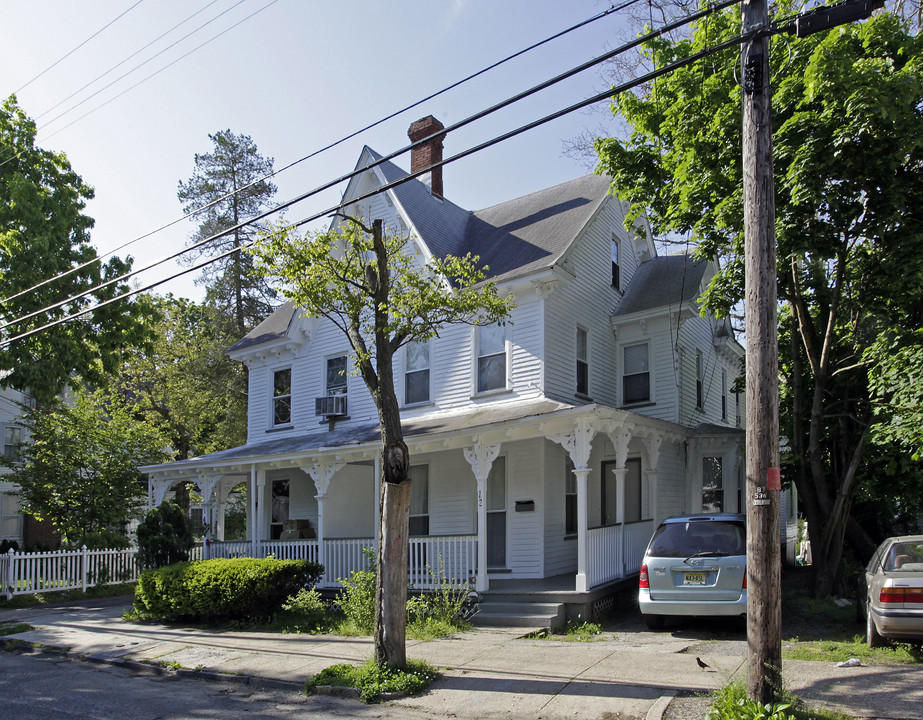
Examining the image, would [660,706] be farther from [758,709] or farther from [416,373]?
[416,373]

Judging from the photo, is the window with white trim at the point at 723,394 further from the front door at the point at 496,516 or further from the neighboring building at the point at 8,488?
the neighboring building at the point at 8,488

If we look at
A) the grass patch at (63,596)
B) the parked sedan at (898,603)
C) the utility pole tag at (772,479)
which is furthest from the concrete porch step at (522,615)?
the grass patch at (63,596)

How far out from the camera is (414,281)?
988 centimetres

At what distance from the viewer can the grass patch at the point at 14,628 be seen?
1372cm

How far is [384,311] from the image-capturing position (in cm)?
962

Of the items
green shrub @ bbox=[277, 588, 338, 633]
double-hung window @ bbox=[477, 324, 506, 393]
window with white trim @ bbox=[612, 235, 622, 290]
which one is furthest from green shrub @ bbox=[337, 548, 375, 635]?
window with white trim @ bbox=[612, 235, 622, 290]

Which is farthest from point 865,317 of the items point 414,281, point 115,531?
point 115,531

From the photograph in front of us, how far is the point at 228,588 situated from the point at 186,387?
61.5 ft

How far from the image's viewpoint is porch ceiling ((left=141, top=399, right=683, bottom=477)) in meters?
13.2

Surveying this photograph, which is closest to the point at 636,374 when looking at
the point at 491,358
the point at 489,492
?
the point at 491,358

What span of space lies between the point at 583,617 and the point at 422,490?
6.24 meters

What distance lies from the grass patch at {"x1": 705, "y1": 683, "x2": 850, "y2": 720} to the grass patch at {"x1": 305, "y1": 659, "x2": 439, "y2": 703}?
3243 mm

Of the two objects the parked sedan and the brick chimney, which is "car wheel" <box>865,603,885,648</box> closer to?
the parked sedan

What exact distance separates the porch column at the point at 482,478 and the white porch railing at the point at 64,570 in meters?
11.7
